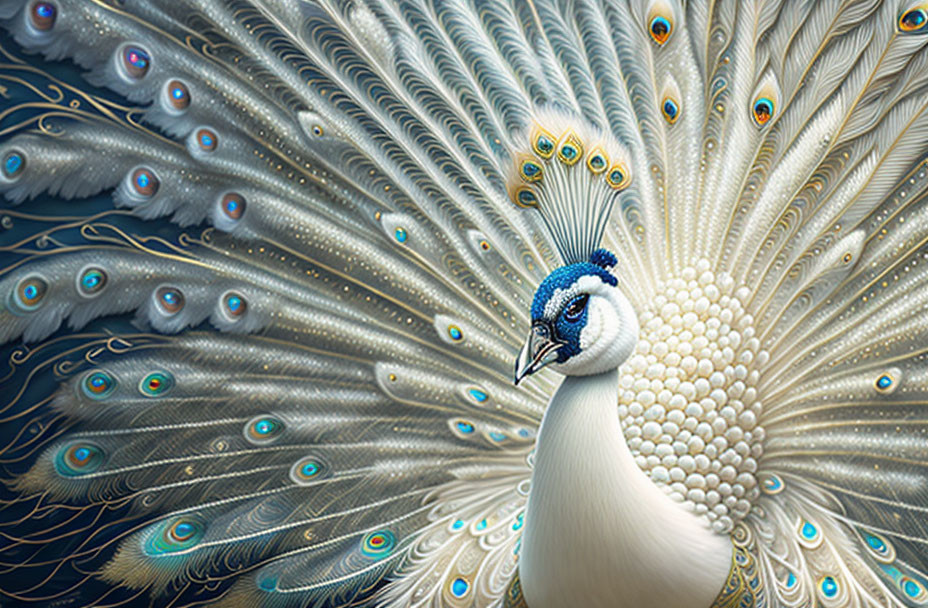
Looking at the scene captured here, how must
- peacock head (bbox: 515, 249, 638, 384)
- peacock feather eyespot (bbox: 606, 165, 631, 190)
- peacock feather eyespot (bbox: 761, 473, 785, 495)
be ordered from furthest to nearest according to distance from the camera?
peacock feather eyespot (bbox: 761, 473, 785, 495)
peacock feather eyespot (bbox: 606, 165, 631, 190)
peacock head (bbox: 515, 249, 638, 384)

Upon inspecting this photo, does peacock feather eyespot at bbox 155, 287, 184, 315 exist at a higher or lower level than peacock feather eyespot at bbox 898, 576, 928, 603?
lower

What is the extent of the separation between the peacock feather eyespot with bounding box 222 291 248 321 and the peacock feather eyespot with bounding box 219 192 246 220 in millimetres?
129

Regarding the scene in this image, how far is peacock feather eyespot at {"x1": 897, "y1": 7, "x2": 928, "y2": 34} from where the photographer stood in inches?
52.2

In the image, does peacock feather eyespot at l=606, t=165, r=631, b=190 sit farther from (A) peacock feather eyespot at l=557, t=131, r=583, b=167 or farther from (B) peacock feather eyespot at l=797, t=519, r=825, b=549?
(B) peacock feather eyespot at l=797, t=519, r=825, b=549

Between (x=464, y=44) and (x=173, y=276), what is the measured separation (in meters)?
0.62

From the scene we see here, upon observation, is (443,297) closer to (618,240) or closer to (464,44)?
(618,240)

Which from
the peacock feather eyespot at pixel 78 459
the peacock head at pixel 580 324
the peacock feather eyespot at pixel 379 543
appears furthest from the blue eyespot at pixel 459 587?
the peacock feather eyespot at pixel 78 459

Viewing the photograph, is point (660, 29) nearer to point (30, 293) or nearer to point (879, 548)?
point (879, 548)

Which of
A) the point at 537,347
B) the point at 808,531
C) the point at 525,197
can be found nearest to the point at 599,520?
the point at 537,347

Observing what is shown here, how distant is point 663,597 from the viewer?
4.23 feet

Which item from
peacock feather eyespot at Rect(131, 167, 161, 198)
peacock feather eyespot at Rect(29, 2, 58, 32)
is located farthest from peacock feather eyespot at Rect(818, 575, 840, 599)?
peacock feather eyespot at Rect(29, 2, 58, 32)

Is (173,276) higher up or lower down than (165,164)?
lower down

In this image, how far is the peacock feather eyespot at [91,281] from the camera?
56.6 inches

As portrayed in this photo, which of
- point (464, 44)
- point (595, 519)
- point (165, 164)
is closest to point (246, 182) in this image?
point (165, 164)
